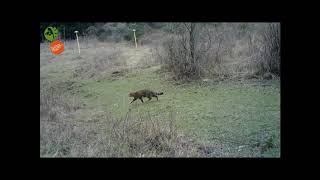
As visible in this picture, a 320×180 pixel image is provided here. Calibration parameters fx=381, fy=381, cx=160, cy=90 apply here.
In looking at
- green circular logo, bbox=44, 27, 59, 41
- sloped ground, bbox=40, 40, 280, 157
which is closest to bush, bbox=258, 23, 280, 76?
sloped ground, bbox=40, 40, 280, 157

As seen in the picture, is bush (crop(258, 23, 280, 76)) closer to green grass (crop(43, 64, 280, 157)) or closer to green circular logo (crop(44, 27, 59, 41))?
green grass (crop(43, 64, 280, 157))

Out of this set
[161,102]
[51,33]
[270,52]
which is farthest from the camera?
[270,52]

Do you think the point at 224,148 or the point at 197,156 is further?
the point at 224,148

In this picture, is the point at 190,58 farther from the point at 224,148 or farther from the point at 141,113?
the point at 224,148

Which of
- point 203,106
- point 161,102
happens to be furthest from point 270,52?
point 161,102

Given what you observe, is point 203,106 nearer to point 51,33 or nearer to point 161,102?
point 161,102

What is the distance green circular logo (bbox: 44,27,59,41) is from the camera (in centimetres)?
394

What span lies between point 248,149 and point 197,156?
60 cm

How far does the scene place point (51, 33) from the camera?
3.96 meters

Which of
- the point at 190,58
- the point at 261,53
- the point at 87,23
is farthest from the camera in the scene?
the point at 190,58

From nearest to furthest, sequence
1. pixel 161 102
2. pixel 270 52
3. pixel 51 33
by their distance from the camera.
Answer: pixel 51 33
pixel 161 102
pixel 270 52
